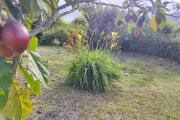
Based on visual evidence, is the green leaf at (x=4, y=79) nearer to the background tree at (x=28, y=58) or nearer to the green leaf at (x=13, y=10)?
the background tree at (x=28, y=58)

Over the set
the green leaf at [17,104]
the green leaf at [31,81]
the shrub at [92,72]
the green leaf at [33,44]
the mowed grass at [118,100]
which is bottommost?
the mowed grass at [118,100]

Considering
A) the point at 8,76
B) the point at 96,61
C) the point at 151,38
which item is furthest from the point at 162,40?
the point at 8,76

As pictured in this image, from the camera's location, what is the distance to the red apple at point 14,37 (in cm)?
37

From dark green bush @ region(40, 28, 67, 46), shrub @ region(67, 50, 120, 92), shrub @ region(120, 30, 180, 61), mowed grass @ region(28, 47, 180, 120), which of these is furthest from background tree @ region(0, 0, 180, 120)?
dark green bush @ region(40, 28, 67, 46)

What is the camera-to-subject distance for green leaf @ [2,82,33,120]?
0.89m

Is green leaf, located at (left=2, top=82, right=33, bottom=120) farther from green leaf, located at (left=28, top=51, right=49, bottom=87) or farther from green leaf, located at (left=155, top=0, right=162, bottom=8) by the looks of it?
green leaf, located at (left=155, top=0, right=162, bottom=8)

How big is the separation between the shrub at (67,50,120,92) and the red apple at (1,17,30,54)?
14.9ft

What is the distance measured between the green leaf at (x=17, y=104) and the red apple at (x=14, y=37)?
523mm

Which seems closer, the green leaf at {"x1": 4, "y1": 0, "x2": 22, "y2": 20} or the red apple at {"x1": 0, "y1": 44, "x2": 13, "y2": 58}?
the red apple at {"x1": 0, "y1": 44, "x2": 13, "y2": 58}

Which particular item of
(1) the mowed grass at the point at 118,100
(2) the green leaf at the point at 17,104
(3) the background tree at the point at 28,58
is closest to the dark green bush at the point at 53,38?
(1) the mowed grass at the point at 118,100

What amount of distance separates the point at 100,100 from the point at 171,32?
640 cm

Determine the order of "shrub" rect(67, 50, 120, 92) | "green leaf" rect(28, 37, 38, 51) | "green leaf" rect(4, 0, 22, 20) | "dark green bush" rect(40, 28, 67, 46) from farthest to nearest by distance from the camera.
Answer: "dark green bush" rect(40, 28, 67, 46) → "shrub" rect(67, 50, 120, 92) → "green leaf" rect(28, 37, 38, 51) → "green leaf" rect(4, 0, 22, 20)

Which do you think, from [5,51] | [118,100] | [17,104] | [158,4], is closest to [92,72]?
[118,100]

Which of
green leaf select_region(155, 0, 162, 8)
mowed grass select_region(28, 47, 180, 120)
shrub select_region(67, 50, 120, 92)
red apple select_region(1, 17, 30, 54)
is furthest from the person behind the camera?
shrub select_region(67, 50, 120, 92)
